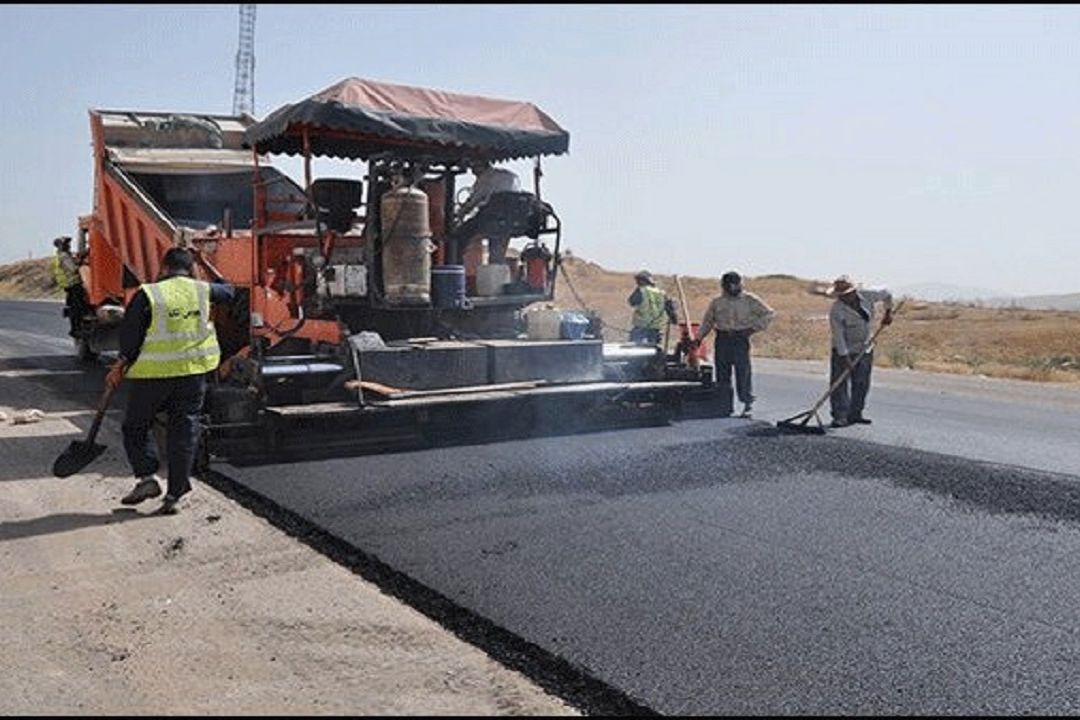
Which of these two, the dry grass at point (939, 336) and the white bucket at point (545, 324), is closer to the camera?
the white bucket at point (545, 324)

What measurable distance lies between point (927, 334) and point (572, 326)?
19236 mm

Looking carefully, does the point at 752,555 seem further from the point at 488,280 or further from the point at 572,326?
the point at 488,280

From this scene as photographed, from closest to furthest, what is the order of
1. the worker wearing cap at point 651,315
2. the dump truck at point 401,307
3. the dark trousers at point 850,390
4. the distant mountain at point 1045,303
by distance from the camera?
the dump truck at point 401,307 < the dark trousers at point 850,390 < the worker wearing cap at point 651,315 < the distant mountain at point 1045,303

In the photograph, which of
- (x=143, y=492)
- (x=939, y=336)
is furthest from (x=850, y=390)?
(x=939, y=336)

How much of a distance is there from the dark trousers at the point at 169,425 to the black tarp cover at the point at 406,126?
2.21 meters

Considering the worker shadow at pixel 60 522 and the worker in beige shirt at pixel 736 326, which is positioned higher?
the worker in beige shirt at pixel 736 326

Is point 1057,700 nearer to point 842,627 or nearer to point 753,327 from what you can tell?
point 842,627

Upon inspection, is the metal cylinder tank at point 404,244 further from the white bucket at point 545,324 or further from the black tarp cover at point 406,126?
the white bucket at point 545,324

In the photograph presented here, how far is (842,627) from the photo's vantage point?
3.54 meters

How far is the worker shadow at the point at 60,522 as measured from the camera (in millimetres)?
4777

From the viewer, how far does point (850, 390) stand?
28.2 feet

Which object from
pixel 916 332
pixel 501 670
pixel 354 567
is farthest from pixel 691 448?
pixel 916 332

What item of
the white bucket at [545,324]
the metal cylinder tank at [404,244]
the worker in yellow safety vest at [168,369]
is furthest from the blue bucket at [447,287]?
the worker in yellow safety vest at [168,369]

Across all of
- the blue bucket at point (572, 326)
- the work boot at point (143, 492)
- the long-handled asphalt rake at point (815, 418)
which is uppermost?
the blue bucket at point (572, 326)
